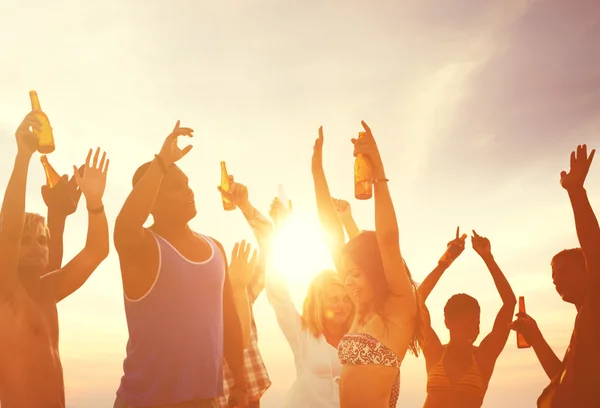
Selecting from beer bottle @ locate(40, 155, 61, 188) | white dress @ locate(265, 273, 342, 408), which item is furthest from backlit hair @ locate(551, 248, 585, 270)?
beer bottle @ locate(40, 155, 61, 188)

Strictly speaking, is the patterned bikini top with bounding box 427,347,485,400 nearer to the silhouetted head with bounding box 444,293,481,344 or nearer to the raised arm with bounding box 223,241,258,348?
the silhouetted head with bounding box 444,293,481,344

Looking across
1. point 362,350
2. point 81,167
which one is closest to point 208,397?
point 362,350

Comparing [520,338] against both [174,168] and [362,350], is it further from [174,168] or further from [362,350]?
[174,168]

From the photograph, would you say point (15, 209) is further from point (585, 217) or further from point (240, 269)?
point (585, 217)

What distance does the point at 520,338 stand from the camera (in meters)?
6.91

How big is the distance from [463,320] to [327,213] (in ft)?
6.52

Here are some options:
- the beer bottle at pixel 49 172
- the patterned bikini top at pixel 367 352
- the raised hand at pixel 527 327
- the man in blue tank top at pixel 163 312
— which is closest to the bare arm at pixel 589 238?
the raised hand at pixel 527 327

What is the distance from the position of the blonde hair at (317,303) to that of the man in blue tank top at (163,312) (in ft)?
7.47

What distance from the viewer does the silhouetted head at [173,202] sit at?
14.7 feet

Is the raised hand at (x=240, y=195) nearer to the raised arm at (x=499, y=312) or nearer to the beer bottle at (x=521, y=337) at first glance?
the raised arm at (x=499, y=312)

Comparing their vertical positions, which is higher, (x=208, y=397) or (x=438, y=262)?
(x=438, y=262)

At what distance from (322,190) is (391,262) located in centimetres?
152

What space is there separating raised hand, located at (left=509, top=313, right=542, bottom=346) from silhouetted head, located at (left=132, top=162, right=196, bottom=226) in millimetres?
3765

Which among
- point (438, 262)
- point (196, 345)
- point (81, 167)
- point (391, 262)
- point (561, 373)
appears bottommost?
point (561, 373)
